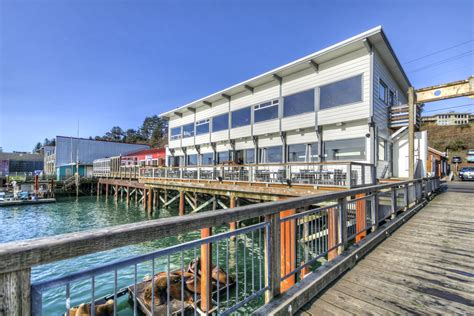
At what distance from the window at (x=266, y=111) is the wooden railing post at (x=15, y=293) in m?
13.5

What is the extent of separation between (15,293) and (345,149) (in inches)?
461

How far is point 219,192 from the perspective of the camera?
11719mm

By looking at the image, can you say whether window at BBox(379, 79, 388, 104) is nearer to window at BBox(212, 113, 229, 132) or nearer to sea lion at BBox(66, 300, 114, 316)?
window at BBox(212, 113, 229, 132)

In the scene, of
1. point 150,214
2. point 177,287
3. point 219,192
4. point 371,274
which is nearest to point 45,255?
point 371,274

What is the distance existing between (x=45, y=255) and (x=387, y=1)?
47.1 ft

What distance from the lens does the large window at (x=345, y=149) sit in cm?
1040

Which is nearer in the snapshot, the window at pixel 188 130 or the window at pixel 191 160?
the window at pixel 191 160

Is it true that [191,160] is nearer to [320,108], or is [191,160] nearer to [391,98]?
[320,108]

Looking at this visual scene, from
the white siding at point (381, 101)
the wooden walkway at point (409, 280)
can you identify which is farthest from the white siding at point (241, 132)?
the wooden walkway at point (409, 280)

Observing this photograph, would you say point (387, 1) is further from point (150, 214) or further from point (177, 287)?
point (150, 214)

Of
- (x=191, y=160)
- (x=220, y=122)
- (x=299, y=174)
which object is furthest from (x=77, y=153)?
(x=299, y=174)

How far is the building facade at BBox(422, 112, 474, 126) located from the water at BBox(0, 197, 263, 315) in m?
57.7

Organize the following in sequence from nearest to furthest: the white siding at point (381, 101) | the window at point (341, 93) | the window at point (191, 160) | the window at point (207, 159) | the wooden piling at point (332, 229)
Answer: the wooden piling at point (332, 229)
the white siding at point (381, 101)
the window at point (341, 93)
the window at point (207, 159)
the window at point (191, 160)

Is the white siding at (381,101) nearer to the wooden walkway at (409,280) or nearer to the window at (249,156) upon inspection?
the wooden walkway at (409,280)
